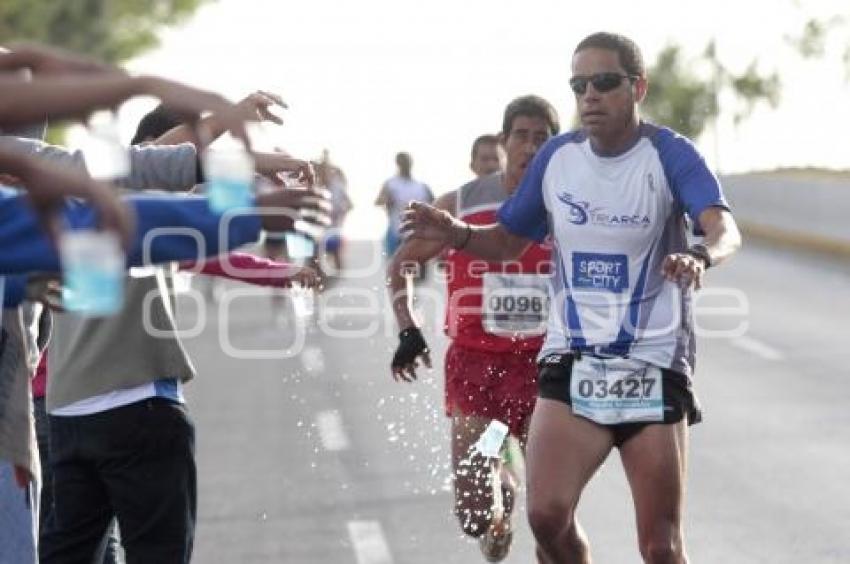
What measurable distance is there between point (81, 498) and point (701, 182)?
1981 mm

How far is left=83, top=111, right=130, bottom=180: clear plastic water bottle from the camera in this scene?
12.5 feet

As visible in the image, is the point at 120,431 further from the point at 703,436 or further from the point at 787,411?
the point at 787,411

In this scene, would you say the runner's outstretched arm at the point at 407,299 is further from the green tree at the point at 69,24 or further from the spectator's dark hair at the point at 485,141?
the green tree at the point at 69,24

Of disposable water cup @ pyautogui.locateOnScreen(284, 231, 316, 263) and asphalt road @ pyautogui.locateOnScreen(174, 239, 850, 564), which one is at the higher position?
disposable water cup @ pyautogui.locateOnScreen(284, 231, 316, 263)

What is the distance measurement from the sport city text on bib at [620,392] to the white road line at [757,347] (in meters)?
12.3

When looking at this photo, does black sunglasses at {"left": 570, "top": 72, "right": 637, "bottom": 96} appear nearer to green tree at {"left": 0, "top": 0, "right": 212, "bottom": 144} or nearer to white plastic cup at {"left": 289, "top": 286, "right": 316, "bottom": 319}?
white plastic cup at {"left": 289, "top": 286, "right": 316, "bottom": 319}

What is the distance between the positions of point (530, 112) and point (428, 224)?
6.26 ft

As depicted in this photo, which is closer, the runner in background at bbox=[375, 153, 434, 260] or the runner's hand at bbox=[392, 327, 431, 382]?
the runner's hand at bbox=[392, 327, 431, 382]

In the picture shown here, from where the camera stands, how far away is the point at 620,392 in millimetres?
7523

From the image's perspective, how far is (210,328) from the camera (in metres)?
26.9

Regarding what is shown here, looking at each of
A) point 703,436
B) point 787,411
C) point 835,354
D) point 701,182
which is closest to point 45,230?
point 701,182

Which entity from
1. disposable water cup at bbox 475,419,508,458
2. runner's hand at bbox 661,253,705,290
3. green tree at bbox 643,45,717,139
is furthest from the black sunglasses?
green tree at bbox 643,45,717,139

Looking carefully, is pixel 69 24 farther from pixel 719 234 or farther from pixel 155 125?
pixel 719 234

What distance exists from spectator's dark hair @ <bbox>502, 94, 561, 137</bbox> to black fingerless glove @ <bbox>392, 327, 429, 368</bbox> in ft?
2.73
